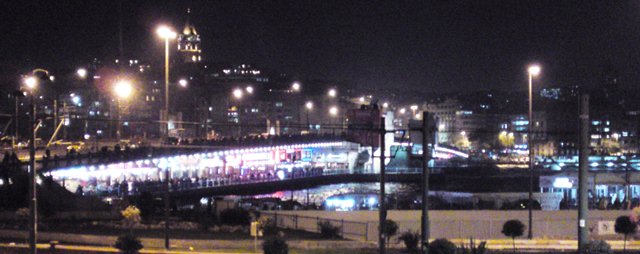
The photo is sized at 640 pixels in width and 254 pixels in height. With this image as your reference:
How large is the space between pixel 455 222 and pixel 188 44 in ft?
527

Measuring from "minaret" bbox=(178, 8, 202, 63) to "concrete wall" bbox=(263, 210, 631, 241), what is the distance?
15231cm

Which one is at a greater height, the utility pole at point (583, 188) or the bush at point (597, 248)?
the utility pole at point (583, 188)

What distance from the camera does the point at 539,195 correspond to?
156 feet

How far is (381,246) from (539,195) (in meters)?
31.3

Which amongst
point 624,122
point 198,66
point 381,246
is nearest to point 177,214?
point 381,246

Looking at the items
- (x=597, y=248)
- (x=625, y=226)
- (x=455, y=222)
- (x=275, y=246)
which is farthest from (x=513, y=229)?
(x=275, y=246)

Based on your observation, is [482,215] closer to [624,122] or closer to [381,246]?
[381,246]

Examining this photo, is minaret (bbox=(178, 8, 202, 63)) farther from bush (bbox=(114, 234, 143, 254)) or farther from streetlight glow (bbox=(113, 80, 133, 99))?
bush (bbox=(114, 234, 143, 254))

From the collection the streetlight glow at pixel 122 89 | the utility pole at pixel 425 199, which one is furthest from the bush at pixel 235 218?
the utility pole at pixel 425 199

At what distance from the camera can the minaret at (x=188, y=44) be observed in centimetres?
18238

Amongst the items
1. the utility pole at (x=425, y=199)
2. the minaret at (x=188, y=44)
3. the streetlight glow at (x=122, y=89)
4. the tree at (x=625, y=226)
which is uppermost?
the minaret at (x=188, y=44)

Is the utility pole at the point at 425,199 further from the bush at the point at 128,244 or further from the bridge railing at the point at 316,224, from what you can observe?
the bridge railing at the point at 316,224

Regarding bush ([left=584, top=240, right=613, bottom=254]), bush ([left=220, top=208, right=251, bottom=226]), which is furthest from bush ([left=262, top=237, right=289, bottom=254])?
bush ([left=220, top=208, right=251, bottom=226])

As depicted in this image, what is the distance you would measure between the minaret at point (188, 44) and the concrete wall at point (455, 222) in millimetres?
152306
